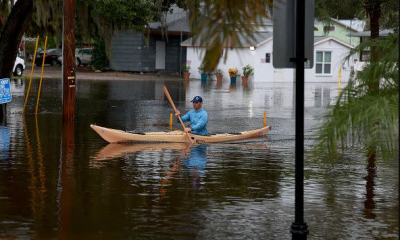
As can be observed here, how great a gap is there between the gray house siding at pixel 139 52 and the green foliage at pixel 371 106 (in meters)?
52.1

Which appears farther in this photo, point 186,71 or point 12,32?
point 186,71

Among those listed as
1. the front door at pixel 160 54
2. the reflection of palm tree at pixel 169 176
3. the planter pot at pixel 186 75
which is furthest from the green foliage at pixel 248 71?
the reflection of palm tree at pixel 169 176

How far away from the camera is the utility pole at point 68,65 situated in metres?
22.3

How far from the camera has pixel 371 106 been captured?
6922 mm

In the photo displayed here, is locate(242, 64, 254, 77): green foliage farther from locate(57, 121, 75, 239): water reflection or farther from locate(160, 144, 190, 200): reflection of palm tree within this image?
locate(160, 144, 190, 200): reflection of palm tree

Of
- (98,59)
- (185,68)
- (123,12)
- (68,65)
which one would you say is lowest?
(185,68)

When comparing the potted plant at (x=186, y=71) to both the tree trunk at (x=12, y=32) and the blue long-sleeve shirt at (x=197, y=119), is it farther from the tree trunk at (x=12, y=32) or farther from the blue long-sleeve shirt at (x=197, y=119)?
the blue long-sleeve shirt at (x=197, y=119)

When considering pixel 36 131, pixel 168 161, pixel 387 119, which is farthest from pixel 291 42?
pixel 36 131

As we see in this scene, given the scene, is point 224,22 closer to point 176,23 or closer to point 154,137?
point 154,137

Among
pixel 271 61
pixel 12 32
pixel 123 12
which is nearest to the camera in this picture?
pixel 12 32

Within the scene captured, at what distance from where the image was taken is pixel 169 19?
61.0m

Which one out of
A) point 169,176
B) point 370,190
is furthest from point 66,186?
point 370,190

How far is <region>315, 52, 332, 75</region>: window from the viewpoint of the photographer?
58.9 meters

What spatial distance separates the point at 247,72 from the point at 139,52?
346 inches
